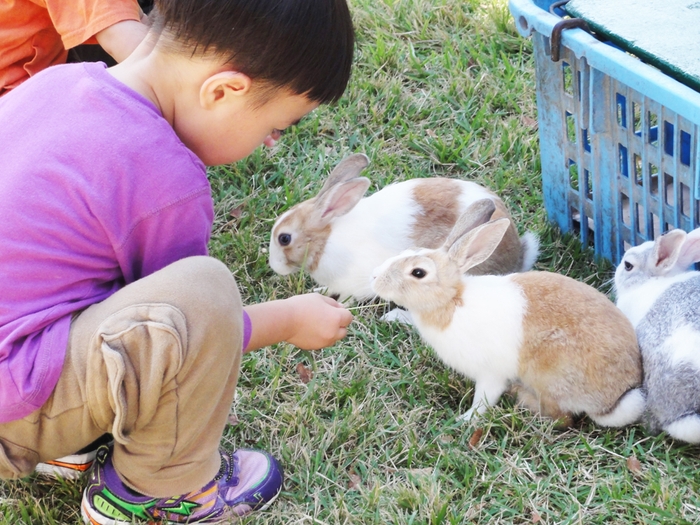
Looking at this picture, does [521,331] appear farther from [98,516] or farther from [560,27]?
[98,516]

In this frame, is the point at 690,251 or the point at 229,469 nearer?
the point at 229,469

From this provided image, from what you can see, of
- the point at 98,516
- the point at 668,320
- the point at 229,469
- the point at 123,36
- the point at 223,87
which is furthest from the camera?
the point at 123,36

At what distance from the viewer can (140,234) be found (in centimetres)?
161

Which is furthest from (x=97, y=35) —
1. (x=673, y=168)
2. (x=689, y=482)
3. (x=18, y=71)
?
(x=689, y=482)

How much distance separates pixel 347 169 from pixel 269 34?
1.10m

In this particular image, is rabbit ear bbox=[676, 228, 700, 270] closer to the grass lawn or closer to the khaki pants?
the grass lawn

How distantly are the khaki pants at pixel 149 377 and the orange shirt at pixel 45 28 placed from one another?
115cm

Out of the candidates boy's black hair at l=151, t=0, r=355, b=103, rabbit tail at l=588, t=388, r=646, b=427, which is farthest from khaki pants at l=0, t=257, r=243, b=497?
rabbit tail at l=588, t=388, r=646, b=427

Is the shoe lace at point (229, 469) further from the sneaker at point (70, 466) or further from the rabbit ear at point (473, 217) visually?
the rabbit ear at point (473, 217)

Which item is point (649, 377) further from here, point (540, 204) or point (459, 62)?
point (459, 62)

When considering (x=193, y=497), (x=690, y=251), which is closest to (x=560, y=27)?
(x=690, y=251)

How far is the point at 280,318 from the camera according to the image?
6.15 feet

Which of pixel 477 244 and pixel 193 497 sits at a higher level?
pixel 477 244

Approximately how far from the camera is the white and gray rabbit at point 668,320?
1950 millimetres
